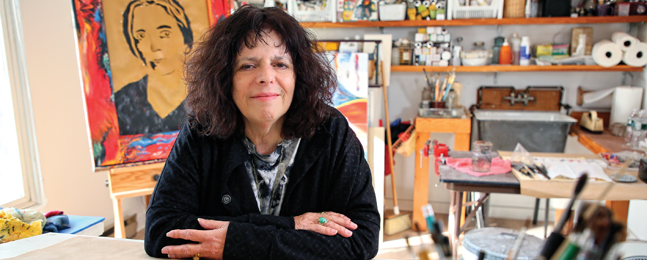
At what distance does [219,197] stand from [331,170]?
1.16 ft

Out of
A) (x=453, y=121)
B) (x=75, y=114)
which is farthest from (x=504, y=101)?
(x=75, y=114)

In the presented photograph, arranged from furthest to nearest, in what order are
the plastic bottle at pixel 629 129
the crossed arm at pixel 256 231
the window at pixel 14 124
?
the plastic bottle at pixel 629 129, the window at pixel 14 124, the crossed arm at pixel 256 231

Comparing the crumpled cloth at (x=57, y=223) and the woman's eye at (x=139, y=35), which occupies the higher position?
the woman's eye at (x=139, y=35)

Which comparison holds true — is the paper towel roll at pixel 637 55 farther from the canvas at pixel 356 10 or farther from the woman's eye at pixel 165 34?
the woman's eye at pixel 165 34

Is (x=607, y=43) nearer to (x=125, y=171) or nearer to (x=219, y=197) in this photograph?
(x=219, y=197)

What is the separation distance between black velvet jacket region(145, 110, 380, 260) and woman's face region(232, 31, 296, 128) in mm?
154

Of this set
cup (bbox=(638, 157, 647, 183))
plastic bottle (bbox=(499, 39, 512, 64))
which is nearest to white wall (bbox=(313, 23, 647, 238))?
plastic bottle (bbox=(499, 39, 512, 64))

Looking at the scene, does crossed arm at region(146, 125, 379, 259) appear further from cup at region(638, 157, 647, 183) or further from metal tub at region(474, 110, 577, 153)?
metal tub at region(474, 110, 577, 153)

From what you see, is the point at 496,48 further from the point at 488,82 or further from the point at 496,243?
the point at 496,243

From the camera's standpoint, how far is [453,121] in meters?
3.30

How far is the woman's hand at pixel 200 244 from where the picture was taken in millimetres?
1072

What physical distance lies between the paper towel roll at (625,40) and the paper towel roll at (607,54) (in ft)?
0.14

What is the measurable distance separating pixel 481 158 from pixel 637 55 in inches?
75.9

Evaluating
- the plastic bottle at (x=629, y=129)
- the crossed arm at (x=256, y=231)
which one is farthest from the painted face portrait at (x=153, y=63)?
the plastic bottle at (x=629, y=129)
